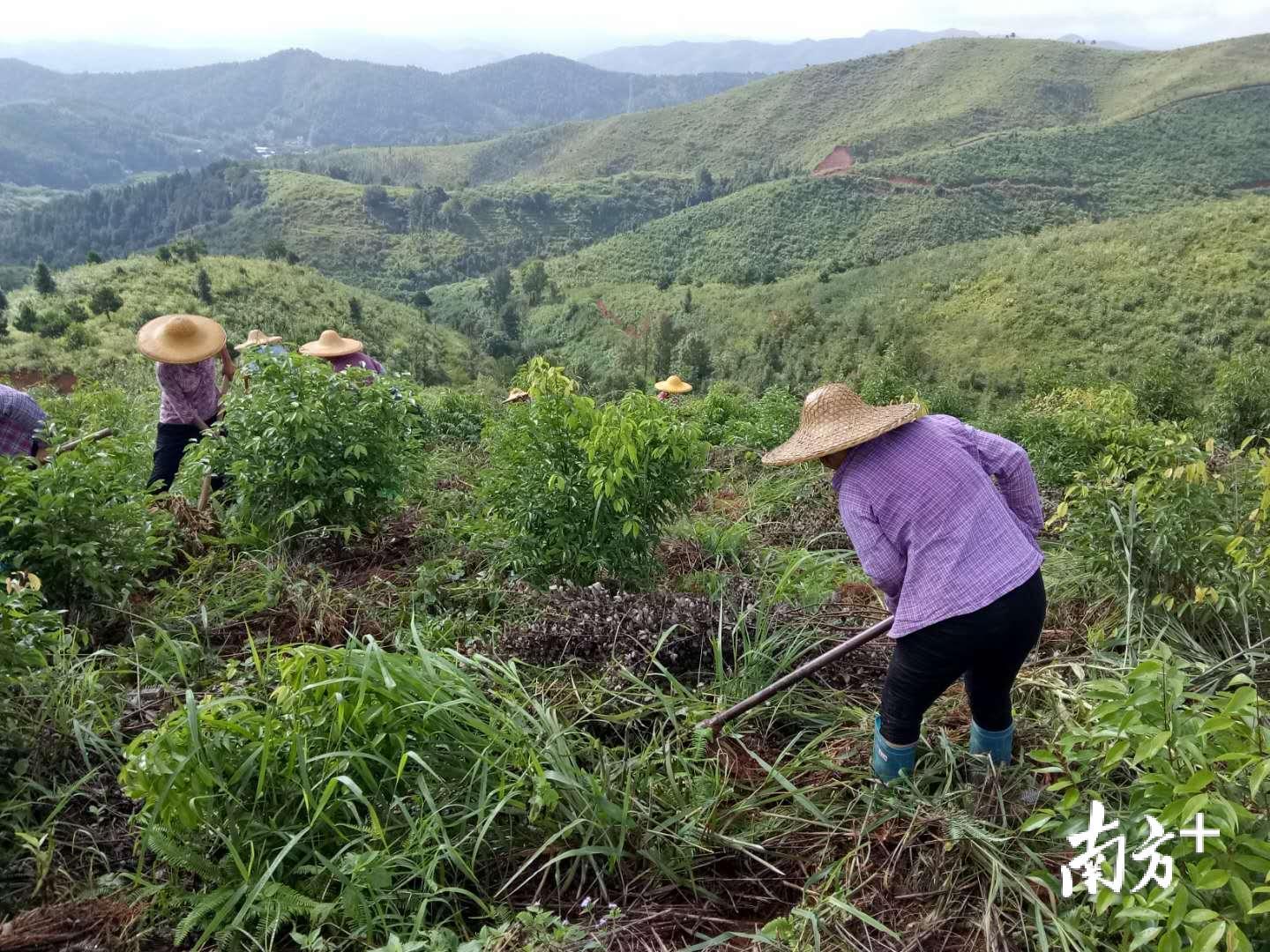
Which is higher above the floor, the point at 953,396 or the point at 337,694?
the point at 337,694

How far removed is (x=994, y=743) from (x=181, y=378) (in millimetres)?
4720

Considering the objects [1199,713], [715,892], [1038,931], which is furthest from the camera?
[715,892]

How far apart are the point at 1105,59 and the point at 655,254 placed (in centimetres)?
5625

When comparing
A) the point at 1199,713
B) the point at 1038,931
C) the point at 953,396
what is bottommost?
the point at 953,396

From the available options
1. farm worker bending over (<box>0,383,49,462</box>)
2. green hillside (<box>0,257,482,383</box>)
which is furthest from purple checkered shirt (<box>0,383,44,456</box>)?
green hillside (<box>0,257,482,383</box>)

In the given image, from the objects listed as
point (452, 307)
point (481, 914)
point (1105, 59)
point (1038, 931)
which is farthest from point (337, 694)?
point (1105, 59)

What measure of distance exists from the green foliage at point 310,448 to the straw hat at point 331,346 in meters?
2.24

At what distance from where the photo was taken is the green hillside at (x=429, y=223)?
68438 millimetres

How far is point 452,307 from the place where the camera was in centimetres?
5975

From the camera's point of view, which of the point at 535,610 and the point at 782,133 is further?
the point at 782,133

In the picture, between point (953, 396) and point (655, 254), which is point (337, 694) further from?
point (655, 254)

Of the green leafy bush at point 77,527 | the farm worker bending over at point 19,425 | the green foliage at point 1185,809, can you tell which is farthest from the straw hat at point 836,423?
the farm worker bending over at point 19,425

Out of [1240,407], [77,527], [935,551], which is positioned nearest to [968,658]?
[935,551]

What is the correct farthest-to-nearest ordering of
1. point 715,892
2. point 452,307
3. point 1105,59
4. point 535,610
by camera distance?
point 1105,59 < point 452,307 < point 535,610 < point 715,892
